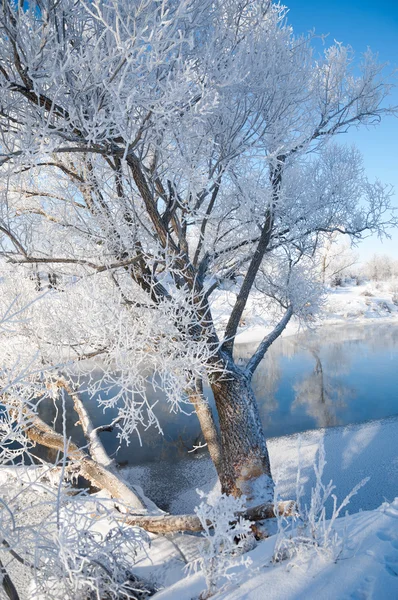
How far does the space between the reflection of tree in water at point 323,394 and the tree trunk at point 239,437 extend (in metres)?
5.06

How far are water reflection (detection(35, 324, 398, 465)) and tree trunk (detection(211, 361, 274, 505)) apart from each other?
9.06ft

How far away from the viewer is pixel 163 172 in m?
3.79

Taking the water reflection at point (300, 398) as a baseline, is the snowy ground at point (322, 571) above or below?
above

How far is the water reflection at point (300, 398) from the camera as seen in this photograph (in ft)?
27.3

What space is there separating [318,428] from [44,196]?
24.8 feet

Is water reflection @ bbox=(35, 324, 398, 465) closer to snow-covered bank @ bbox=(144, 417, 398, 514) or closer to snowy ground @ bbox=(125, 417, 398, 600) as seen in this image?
snow-covered bank @ bbox=(144, 417, 398, 514)

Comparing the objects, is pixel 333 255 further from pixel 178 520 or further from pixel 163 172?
pixel 178 520

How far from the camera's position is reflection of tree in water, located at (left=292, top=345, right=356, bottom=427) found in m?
9.28

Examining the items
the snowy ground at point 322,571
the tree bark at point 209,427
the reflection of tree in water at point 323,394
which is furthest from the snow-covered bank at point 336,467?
the snowy ground at point 322,571

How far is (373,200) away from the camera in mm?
5727

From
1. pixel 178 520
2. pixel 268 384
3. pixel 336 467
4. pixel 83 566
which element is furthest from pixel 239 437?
pixel 268 384

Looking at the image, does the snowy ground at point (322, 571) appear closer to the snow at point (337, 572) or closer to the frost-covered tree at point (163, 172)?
the snow at point (337, 572)

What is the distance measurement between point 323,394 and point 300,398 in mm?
798

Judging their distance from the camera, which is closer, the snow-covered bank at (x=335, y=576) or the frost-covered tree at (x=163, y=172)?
the snow-covered bank at (x=335, y=576)
